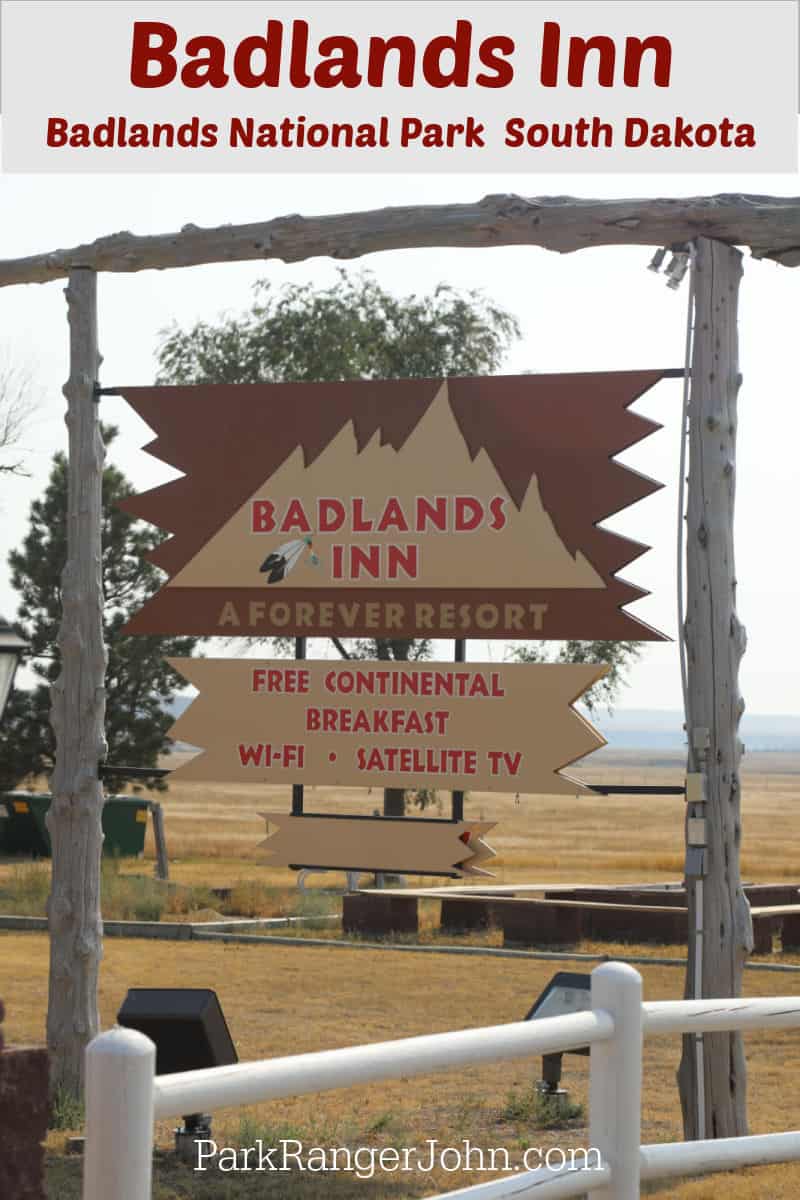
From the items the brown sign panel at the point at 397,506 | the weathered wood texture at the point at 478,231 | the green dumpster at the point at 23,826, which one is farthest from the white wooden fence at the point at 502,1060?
the green dumpster at the point at 23,826

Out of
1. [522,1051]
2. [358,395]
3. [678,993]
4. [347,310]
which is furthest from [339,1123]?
[347,310]

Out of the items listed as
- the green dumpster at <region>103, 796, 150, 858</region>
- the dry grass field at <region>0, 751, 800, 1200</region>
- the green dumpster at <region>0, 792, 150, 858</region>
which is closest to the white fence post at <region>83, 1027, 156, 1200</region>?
the dry grass field at <region>0, 751, 800, 1200</region>

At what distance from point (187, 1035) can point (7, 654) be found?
120 inches

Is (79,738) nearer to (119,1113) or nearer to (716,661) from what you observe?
(716,661)

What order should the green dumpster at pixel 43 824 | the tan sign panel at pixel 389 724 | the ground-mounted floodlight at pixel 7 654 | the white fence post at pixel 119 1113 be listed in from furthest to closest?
the green dumpster at pixel 43 824, the tan sign panel at pixel 389 724, the ground-mounted floodlight at pixel 7 654, the white fence post at pixel 119 1113

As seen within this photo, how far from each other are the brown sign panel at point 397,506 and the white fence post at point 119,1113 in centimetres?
504

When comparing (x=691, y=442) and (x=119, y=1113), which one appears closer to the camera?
(x=119, y=1113)

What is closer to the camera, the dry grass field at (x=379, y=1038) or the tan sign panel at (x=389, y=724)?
the dry grass field at (x=379, y=1038)

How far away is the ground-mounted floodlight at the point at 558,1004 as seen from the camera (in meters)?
9.17

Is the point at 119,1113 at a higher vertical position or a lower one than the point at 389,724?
lower

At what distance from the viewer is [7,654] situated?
6199 millimetres

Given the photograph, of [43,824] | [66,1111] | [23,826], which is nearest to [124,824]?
[43,824]

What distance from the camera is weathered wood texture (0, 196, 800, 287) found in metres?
8.62

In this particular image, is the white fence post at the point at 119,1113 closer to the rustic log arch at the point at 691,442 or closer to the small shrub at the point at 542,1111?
the rustic log arch at the point at 691,442
